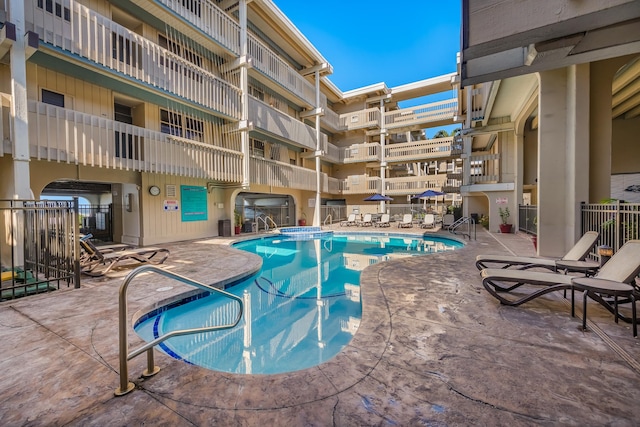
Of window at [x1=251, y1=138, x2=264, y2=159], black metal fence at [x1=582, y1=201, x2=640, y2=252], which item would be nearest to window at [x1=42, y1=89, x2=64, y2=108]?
window at [x1=251, y1=138, x2=264, y2=159]

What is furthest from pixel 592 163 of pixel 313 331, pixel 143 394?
pixel 143 394

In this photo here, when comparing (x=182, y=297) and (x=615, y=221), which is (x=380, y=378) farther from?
(x=615, y=221)

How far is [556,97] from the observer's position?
6.98 metres

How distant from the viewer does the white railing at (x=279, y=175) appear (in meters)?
13.8

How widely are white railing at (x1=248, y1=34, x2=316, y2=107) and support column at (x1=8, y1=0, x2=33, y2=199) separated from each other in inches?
321

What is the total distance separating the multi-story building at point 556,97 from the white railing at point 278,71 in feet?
31.0

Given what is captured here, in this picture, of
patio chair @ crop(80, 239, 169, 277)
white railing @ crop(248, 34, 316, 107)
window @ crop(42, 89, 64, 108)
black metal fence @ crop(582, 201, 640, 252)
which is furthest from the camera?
white railing @ crop(248, 34, 316, 107)

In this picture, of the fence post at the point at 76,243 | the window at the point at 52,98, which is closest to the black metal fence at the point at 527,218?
the fence post at the point at 76,243

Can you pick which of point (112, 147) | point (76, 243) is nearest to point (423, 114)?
point (112, 147)

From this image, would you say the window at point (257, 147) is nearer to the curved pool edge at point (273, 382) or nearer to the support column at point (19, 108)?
the support column at point (19, 108)

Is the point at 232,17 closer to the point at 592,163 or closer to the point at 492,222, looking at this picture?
the point at 592,163

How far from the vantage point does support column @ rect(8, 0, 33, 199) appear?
6.10 meters

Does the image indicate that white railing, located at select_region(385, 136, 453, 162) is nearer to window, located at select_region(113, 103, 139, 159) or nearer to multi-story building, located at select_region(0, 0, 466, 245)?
multi-story building, located at select_region(0, 0, 466, 245)

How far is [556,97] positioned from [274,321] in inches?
335
